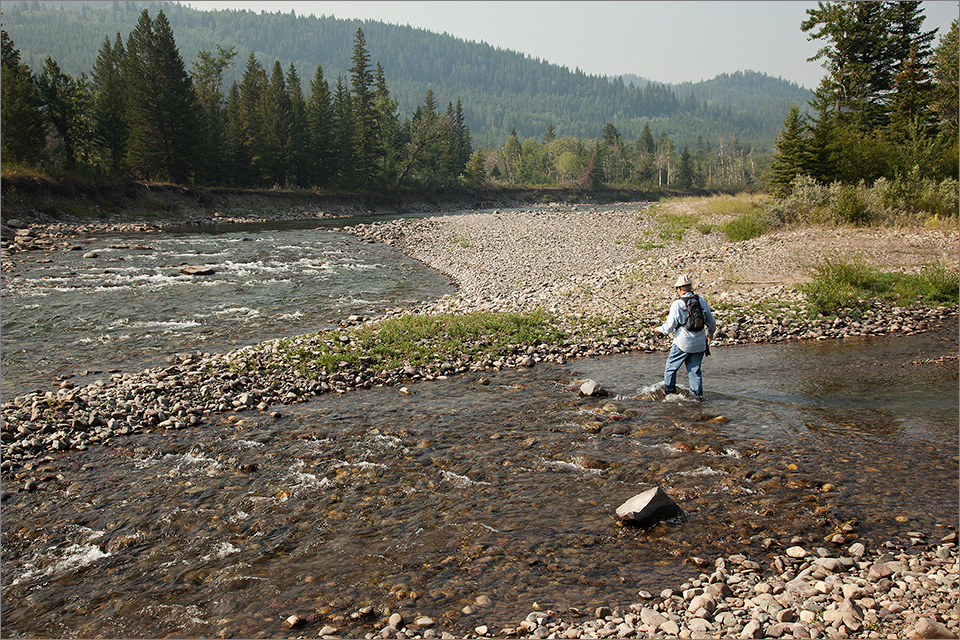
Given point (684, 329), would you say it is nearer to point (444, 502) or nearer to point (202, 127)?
point (444, 502)

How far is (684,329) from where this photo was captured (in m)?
10.7

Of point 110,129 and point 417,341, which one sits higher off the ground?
point 110,129

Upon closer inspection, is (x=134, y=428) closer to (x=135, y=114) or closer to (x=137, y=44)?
(x=135, y=114)

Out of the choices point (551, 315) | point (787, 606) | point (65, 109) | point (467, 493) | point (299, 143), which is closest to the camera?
point (787, 606)

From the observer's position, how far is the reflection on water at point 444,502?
5.48 m

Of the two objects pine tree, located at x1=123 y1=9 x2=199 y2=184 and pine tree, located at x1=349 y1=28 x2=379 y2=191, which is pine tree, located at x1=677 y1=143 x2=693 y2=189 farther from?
pine tree, located at x1=123 y1=9 x2=199 y2=184

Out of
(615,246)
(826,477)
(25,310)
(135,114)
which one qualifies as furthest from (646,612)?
(135,114)

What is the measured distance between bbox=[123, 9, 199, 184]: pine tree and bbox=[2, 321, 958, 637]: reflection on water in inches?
2522

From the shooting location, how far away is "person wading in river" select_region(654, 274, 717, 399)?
1061 centimetres

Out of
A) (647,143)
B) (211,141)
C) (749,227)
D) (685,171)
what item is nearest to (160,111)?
(211,141)

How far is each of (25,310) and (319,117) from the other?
7156 centimetres

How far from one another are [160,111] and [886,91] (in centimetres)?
6951

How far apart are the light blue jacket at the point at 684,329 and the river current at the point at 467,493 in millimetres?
1072

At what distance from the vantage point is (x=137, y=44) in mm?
69000
